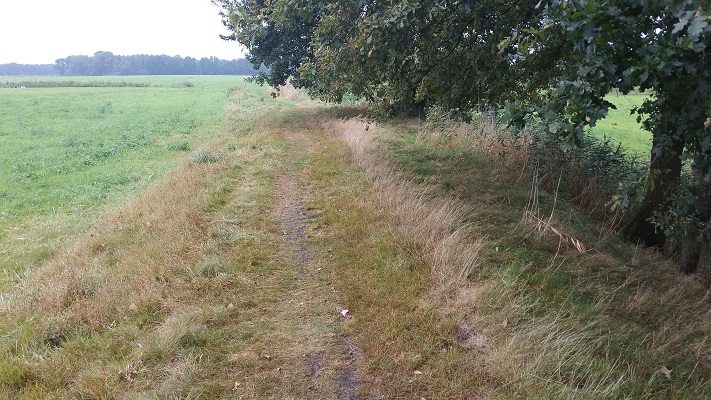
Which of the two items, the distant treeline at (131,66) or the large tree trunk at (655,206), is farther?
the distant treeline at (131,66)

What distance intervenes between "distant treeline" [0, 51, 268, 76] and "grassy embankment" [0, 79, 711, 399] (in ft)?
452

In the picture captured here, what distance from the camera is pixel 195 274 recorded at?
17.8ft

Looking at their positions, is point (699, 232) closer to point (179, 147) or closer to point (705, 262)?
point (705, 262)

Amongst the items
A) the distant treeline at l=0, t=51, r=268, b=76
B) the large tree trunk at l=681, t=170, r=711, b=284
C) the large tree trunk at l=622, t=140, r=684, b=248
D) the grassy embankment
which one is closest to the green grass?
the large tree trunk at l=622, t=140, r=684, b=248

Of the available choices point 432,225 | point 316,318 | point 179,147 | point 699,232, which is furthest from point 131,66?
point 699,232

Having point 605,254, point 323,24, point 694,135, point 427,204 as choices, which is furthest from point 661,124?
point 323,24

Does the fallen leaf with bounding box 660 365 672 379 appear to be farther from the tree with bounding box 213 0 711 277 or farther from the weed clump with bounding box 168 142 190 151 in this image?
the weed clump with bounding box 168 142 190 151

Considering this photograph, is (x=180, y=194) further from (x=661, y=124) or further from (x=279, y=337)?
(x=661, y=124)

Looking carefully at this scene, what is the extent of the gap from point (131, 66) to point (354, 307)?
161761mm

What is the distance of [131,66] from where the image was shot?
5576 inches

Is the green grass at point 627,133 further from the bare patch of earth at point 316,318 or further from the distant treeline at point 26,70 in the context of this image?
the distant treeline at point 26,70

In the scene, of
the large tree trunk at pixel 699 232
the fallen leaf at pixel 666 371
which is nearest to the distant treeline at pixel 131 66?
the large tree trunk at pixel 699 232

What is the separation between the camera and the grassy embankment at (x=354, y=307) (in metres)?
3.68

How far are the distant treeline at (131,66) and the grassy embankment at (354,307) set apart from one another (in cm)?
13791
